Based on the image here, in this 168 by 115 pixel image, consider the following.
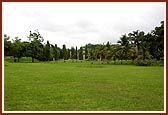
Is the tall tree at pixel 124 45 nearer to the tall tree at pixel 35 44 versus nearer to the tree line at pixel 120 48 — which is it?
the tree line at pixel 120 48

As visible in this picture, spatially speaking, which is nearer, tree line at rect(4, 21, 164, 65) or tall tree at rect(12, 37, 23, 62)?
tree line at rect(4, 21, 164, 65)

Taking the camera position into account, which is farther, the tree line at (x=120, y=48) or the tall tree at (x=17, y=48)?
the tall tree at (x=17, y=48)

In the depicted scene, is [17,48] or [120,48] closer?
[120,48]

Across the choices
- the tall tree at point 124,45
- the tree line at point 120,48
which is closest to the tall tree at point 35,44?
the tree line at point 120,48

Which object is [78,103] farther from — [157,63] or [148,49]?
[148,49]

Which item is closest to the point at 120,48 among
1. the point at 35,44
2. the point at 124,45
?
the point at 124,45

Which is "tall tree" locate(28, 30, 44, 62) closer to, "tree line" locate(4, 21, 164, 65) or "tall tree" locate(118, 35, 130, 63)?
"tree line" locate(4, 21, 164, 65)

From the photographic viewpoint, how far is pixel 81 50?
79.6 meters

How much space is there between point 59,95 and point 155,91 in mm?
4319

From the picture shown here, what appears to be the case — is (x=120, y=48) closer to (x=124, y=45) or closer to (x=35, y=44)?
(x=124, y=45)

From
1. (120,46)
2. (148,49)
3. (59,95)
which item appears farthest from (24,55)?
(59,95)

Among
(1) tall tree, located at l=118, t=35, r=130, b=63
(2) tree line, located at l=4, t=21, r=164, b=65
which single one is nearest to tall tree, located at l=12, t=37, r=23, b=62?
(2) tree line, located at l=4, t=21, r=164, b=65

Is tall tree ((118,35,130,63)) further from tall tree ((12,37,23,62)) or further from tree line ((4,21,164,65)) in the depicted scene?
tall tree ((12,37,23,62))

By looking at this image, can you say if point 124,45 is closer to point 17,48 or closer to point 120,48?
point 120,48
